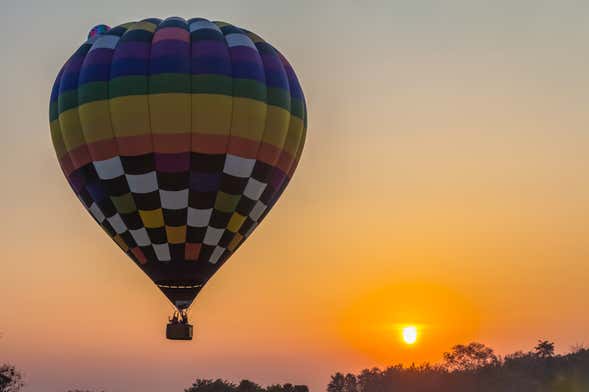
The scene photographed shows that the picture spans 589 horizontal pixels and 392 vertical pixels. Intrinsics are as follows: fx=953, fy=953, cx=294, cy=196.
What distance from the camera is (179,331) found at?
27281 mm

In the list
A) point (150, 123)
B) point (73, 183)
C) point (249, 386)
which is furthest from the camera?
point (249, 386)

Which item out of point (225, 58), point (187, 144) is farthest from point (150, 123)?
point (225, 58)

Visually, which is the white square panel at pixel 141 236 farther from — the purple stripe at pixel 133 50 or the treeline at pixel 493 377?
the treeline at pixel 493 377

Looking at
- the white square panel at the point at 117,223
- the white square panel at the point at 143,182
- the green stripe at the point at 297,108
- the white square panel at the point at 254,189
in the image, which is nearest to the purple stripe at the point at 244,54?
the green stripe at the point at 297,108

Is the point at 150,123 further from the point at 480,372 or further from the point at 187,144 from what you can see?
the point at 480,372

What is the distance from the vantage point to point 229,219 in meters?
27.6

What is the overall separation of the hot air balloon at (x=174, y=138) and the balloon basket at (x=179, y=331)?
1.2 inches

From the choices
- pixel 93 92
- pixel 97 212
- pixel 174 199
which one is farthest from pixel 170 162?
pixel 97 212

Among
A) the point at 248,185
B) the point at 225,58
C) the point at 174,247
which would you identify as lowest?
the point at 174,247

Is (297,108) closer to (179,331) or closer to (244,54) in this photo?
(244,54)

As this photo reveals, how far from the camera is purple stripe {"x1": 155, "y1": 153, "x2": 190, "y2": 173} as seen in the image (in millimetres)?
26422

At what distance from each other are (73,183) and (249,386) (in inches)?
1673

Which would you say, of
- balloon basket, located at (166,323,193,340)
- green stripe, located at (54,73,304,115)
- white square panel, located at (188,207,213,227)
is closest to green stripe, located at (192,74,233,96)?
green stripe, located at (54,73,304,115)

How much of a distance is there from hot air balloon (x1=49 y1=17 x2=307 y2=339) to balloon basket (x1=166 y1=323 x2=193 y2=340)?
3 cm
